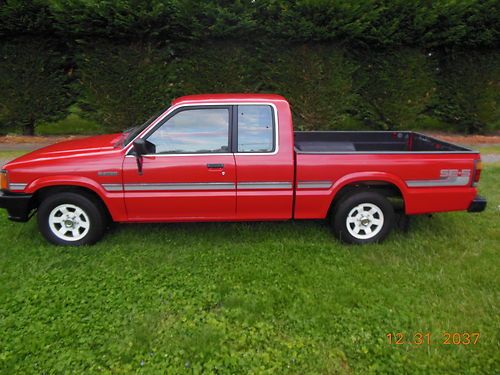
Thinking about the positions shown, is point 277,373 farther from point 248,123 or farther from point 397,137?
point 397,137

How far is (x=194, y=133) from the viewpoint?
12.6ft

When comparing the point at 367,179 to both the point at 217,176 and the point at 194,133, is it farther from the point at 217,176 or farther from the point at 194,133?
the point at 194,133

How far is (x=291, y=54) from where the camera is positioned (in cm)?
919

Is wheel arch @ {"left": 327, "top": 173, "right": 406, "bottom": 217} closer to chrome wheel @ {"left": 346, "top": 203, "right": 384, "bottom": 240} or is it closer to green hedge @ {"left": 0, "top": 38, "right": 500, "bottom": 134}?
chrome wheel @ {"left": 346, "top": 203, "right": 384, "bottom": 240}

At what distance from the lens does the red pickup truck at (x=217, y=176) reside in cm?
376

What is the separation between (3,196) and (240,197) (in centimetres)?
260

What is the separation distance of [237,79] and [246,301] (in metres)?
7.47

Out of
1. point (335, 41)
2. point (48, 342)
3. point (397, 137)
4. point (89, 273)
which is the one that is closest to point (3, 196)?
point (89, 273)

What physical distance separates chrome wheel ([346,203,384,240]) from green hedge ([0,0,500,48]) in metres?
6.09

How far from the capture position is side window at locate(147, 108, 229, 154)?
3.81 meters

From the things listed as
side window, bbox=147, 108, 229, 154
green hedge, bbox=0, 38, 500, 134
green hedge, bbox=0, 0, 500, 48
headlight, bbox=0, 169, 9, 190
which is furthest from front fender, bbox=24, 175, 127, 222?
green hedge, bbox=0, 38, 500, 134

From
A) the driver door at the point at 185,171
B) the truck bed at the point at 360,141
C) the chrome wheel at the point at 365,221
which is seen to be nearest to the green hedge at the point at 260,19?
the truck bed at the point at 360,141

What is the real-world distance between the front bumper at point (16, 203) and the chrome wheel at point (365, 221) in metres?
3.61
